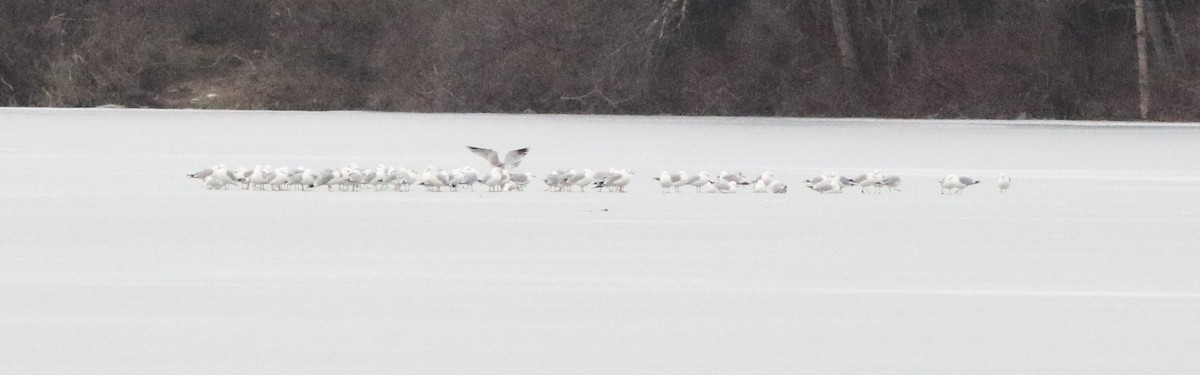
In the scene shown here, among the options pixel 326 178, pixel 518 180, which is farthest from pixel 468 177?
pixel 326 178

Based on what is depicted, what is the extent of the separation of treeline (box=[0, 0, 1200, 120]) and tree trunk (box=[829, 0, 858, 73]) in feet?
0.13

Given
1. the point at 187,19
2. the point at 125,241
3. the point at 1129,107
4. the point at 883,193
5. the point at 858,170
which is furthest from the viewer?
the point at 187,19

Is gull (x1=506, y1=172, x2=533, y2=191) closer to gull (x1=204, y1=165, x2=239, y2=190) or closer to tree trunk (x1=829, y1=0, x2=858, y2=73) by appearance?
gull (x1=204, y1=165, x2=239, y2=190)

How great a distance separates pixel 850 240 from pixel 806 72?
31.4 m

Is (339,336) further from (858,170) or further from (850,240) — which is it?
(858,170)

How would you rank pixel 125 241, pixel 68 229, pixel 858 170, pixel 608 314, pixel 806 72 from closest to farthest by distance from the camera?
pixel 608 314, pixel 125 241, pixel 68 229, pixel 858 170, pixel 806 72

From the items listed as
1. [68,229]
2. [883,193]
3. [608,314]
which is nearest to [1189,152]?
[883,193]

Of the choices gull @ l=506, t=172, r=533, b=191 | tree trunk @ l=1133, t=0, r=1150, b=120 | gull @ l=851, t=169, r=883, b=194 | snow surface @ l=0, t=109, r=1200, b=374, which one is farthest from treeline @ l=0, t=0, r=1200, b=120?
gull @ l=506, t=172, r=533, b=191

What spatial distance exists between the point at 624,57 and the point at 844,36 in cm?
451

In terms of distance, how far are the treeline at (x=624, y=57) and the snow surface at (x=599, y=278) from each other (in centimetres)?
2201

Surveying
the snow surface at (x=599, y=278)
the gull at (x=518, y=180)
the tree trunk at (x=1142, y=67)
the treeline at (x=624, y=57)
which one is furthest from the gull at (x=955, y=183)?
the tree trunk at (x=1142, y=67)

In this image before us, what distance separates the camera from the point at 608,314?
714 centimetres

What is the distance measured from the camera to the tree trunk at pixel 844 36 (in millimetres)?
40875

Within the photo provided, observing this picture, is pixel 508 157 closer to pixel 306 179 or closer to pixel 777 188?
pixel 306 179
